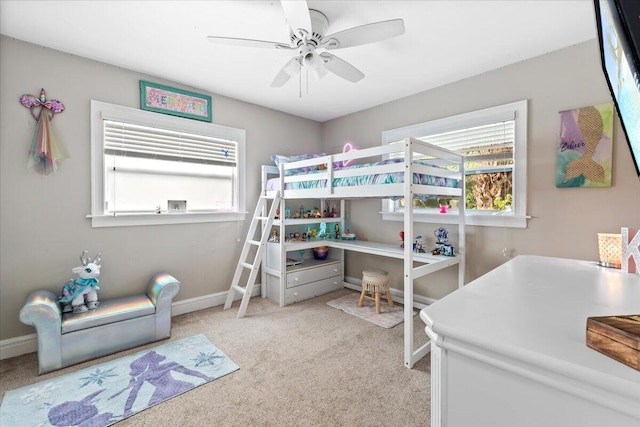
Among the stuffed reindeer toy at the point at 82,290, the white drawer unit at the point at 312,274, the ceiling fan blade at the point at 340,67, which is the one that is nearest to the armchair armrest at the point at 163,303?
the stuffed reindeer toy at the point at 82,290

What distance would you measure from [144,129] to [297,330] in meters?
2.53

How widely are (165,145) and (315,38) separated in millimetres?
2015

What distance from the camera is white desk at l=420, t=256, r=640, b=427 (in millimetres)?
470

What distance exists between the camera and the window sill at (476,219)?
264 centimetres

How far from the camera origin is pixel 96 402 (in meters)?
1.76

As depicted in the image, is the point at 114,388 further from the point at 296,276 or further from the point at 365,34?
the point at 365,34

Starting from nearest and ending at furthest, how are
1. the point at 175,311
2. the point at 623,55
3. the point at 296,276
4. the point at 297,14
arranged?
the point at 623,55 < the point at 297,14 < the point at 175,311 < the point at 296,276

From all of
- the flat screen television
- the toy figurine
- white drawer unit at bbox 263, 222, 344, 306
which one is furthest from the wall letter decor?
white drawer unit at bbox 263, 222, 344, 306

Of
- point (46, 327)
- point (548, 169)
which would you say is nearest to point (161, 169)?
point (46, 327)

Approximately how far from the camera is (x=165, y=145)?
3021 mm

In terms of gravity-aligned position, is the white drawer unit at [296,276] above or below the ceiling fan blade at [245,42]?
below

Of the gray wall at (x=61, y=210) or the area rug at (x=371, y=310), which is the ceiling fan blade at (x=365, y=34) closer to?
the gray wall at (x=61, y=210)

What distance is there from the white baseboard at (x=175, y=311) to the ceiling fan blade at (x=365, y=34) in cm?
286

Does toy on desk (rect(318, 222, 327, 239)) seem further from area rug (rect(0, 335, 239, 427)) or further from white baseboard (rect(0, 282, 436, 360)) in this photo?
area rug (rect(0, 335, 239, 427))
